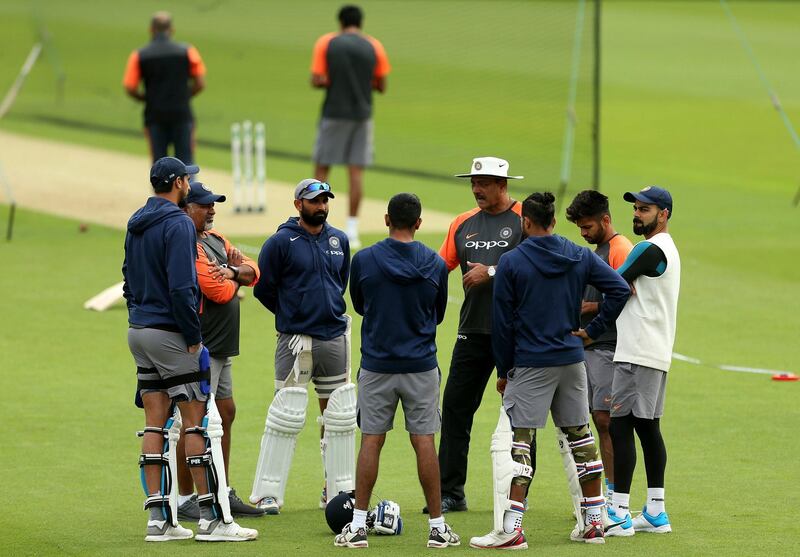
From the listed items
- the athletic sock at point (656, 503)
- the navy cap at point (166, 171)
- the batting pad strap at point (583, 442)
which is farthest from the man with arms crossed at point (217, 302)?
the athletic sock at point (656, 503)

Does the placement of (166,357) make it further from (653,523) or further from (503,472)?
(653,523)

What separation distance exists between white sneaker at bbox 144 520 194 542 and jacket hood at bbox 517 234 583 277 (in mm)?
2580

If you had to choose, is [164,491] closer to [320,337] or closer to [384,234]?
[320,337]

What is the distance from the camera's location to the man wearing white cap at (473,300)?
941cm

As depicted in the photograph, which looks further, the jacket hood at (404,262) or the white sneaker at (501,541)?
the jacket hood at (404,262)

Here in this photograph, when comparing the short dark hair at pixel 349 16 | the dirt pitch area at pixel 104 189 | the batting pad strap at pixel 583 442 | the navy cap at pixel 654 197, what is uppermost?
the short dark hair at pixel 349 16

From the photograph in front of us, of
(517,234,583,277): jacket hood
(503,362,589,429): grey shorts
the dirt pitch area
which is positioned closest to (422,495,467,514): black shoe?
(503,362,589,429): grey shorts

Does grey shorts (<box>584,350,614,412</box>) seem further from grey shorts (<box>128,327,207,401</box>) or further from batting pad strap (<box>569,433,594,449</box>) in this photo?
grey shorts (<box>128,327,207,401</box>)

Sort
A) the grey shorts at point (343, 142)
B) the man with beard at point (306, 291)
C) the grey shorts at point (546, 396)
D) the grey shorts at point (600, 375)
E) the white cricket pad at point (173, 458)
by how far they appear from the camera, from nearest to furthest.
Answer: the grey shorts at point (546, 396) < the white cricket pad at point (173, 458) < the grey shorts at point (600, 375) < the man with beard at point (306, 291) < the grey shorts at point (343, 142)

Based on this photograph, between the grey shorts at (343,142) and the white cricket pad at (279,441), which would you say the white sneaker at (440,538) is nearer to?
the white cricket pad at (279,441)

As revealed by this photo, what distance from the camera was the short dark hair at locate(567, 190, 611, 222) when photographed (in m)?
8.84

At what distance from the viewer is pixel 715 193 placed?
24.8 meters

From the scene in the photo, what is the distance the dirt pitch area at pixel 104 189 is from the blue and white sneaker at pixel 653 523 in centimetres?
1062

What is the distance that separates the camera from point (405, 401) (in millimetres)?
8602
